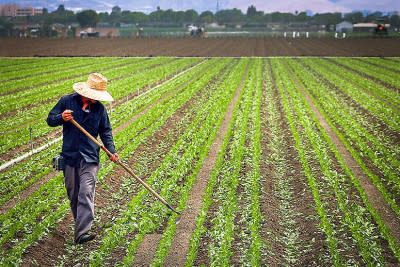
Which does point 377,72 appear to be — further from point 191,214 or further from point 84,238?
point 84,238

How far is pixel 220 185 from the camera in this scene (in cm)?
1124

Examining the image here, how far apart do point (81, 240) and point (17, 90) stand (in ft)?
66.5

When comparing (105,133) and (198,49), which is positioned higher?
(198,49)

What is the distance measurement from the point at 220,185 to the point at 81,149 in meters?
4.29

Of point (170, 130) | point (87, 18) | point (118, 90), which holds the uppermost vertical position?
point (87, 18)

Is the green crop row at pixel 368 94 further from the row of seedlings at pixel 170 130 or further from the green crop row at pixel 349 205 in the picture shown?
the row of seedlings at pixel 170 130

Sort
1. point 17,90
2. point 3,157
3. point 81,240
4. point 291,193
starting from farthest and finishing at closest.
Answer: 1. point 17,90
2. point 3,157
3. point 291,193
4. point 81,240

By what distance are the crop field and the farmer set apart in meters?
0.66

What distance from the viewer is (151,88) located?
27766 millimetres

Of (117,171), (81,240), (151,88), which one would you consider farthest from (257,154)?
(151,88)

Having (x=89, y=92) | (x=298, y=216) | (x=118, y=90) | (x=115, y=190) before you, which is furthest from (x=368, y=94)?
(x=89, y=92)

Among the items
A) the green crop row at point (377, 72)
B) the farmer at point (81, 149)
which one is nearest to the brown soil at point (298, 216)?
the farmer at point (81, 149)

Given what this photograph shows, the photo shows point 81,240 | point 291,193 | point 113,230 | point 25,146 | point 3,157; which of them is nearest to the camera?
point 81,240

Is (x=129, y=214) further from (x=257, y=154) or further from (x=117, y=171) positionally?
(x=257, y=154)
